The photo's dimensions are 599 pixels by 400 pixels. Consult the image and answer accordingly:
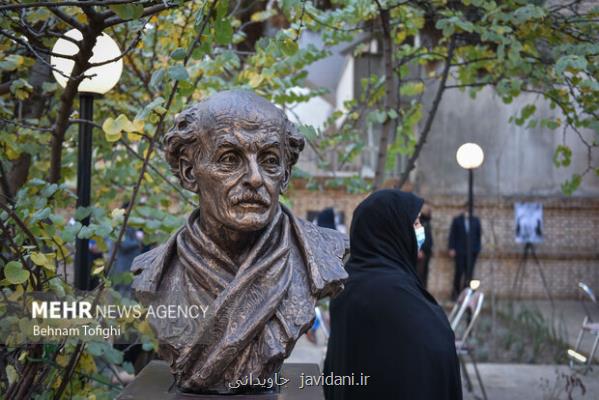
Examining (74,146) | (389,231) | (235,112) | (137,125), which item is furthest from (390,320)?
(74,146)

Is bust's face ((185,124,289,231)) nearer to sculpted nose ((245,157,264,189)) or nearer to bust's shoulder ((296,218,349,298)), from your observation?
sculpted nose ((245,157,264,189))

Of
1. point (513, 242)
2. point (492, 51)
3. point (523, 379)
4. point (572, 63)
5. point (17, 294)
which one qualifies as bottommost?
point (523, 379)

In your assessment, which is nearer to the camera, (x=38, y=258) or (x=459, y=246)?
(x=38, y=258)

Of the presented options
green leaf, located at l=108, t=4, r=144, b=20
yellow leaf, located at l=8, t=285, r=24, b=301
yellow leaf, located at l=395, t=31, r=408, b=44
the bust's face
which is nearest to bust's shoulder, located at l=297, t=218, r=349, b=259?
the bust's face

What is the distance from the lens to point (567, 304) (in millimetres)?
13930

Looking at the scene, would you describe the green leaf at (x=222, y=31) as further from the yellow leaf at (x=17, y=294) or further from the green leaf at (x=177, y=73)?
the yellow leaf at (x=17, y=294)

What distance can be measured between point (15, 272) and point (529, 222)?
1332 centimetres

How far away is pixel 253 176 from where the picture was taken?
2.56m

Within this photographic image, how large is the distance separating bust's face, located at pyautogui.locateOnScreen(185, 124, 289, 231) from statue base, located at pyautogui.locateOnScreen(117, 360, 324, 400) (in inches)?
25.7

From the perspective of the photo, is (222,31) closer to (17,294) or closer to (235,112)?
(235,112)

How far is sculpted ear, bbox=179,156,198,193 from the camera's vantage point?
2773mm

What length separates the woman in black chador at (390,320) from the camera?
3172 millimetres

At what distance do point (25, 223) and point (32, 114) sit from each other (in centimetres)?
206

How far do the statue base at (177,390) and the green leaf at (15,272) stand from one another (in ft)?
2.05
